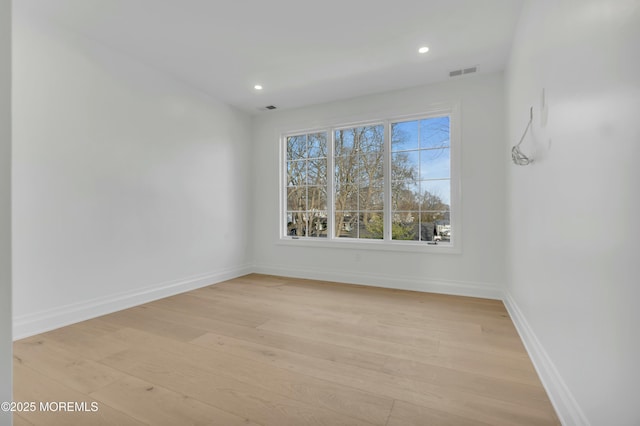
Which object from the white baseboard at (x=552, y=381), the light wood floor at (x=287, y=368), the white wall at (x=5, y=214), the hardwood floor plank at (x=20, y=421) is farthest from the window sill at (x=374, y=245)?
the white wall at (x=5, y=214)

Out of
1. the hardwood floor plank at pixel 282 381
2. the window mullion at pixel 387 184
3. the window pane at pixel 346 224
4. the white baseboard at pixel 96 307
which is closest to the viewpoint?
the hardwood floor plank at pixel 282 381

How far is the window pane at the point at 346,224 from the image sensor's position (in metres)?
4.43

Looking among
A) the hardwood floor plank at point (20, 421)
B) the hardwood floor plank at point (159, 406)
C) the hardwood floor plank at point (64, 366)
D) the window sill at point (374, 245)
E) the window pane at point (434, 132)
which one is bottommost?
the hardwood floor plank at point (20, 421)

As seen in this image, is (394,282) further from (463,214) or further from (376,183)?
(376,183)

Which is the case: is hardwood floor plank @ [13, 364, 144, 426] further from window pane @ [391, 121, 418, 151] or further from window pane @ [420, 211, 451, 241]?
window pane @ [391, 121, 418, 151]

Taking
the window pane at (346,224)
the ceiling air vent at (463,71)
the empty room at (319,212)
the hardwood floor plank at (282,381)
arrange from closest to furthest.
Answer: the empty room at (319,212) → the hardwood floor plank at (282,381) → the ceiling air vent at (463,71) → the window pane at (346,224)

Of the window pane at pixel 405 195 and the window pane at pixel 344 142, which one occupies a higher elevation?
the window pane at pixel 344 142

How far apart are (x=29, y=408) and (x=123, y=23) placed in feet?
9.37

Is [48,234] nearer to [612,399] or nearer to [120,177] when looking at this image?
[120,177]

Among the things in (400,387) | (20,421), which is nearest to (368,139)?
(400,387)

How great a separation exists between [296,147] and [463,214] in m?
2.62

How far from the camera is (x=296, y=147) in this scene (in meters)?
4.89

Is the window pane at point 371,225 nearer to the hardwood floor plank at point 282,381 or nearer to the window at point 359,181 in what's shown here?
the window at point 359,181

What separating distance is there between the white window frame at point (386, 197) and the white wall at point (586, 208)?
1562 millimetres
